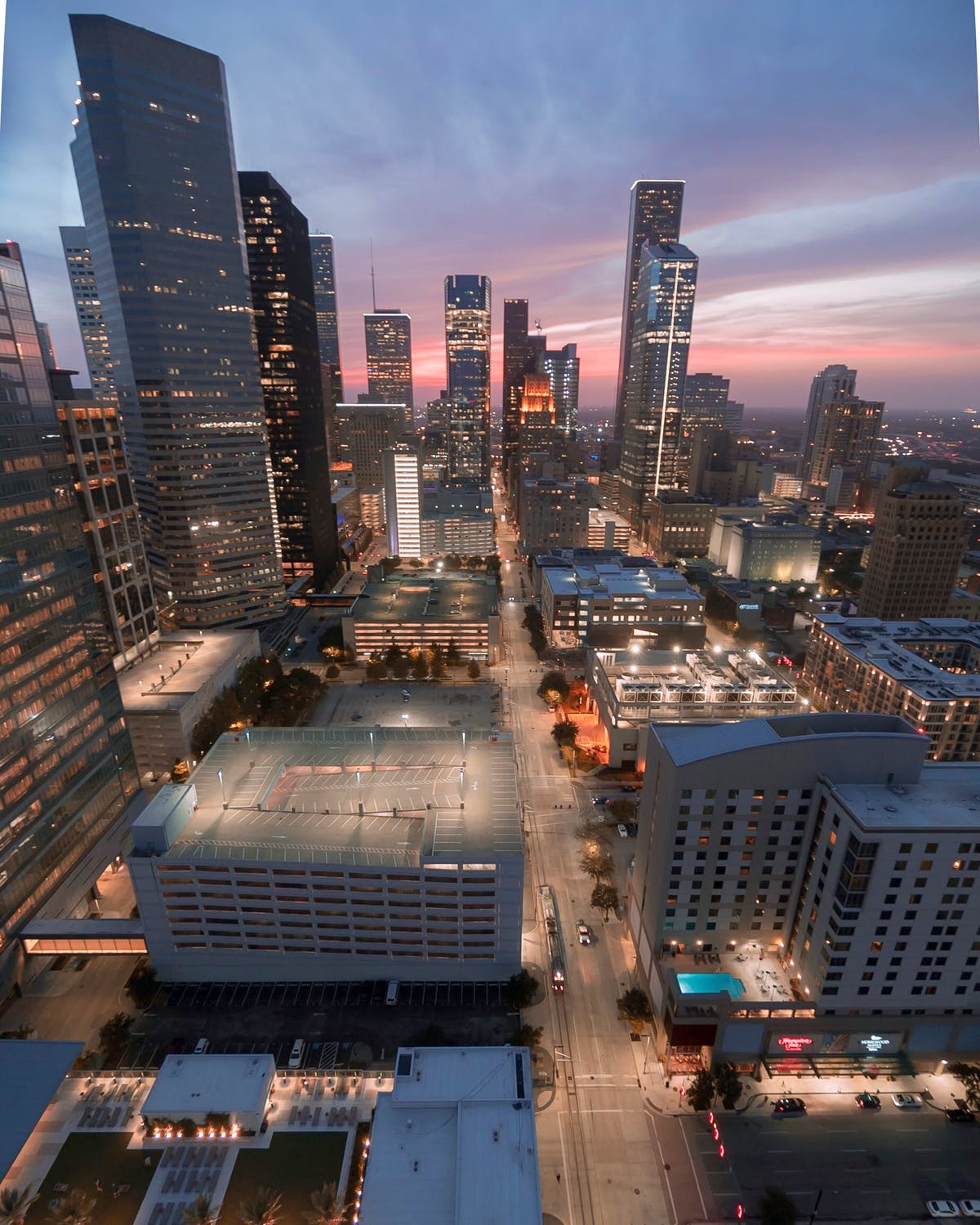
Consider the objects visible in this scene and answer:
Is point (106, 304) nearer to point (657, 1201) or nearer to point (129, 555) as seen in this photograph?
point (129, 555)

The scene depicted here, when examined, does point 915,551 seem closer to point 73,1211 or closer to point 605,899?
point 605,899

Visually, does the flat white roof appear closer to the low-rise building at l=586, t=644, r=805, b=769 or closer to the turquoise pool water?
the turquoise pool water

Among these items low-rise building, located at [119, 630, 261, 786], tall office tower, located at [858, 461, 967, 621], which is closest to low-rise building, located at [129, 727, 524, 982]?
low-rise building, located at [119, 630, 261, 786]

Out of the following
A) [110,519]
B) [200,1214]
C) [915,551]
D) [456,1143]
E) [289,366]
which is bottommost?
[200,1214]

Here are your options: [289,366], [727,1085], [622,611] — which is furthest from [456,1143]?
[289,366]

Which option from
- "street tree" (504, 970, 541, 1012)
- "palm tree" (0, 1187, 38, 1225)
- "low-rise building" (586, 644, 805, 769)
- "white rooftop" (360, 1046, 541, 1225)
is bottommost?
"street tree" (504, 970, 541, 1012)

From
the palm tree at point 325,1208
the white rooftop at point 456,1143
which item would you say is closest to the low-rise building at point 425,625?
the white rooftop at point 456,1143
